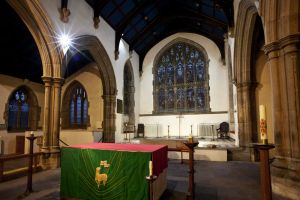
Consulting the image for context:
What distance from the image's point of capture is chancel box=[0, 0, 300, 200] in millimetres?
3373

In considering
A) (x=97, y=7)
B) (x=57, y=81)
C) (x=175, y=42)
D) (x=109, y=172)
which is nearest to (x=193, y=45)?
(x=175, y=42)

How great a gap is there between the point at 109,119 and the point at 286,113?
7.23 m

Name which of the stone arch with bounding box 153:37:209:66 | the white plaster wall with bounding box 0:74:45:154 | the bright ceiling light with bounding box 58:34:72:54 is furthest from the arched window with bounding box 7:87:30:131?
the stone arch with bounding box 153:37:209:66

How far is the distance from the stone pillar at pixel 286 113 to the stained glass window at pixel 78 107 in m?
9.71

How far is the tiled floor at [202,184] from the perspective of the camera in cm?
352

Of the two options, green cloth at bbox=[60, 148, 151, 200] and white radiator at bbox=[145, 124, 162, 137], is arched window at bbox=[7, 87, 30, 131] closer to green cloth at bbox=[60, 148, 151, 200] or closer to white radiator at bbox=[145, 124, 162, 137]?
white radiator at bbox=[145, 124, 162, 137]

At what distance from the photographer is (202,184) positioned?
4.24 m

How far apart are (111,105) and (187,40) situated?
6.45m

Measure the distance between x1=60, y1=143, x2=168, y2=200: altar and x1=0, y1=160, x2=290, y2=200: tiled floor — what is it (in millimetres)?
460

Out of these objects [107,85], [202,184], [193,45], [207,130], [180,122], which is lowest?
[202,184]

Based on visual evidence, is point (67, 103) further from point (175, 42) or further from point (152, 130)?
point (175, 42)

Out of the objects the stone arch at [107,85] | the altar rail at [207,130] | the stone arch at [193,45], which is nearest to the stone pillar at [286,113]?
the stone arch at [107,85]

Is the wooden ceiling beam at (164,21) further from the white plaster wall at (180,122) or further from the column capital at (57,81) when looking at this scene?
the column capital at (57,81)

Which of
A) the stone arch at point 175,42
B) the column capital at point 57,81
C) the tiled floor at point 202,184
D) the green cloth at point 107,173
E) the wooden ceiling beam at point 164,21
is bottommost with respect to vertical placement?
the tiled floor at point 202,184
